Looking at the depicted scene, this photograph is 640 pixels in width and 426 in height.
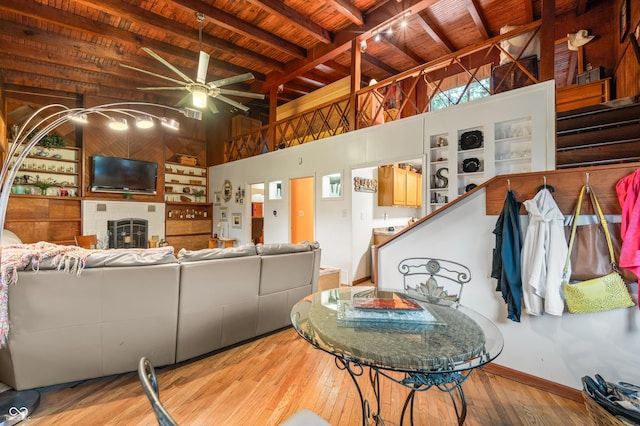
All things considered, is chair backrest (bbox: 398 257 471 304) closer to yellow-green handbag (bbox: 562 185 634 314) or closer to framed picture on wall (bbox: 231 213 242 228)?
yellow-green handbag (bbox: 562 185 634 314)

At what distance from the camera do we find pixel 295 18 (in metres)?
4.38

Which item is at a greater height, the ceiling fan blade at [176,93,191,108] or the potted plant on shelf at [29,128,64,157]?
the ceiling fan blade at [176,93,191,108]

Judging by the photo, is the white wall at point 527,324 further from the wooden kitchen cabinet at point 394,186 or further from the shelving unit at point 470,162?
the wooden kitchen cabinet at point 394,186

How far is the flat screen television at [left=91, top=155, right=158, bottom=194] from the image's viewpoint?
6.33 metres

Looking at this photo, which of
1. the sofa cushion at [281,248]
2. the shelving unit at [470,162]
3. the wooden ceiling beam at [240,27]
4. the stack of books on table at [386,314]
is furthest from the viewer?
the wooden ceiling beam at [240,27]

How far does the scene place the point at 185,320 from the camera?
87.4 inches

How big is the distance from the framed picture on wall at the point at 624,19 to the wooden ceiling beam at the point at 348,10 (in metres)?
3.42

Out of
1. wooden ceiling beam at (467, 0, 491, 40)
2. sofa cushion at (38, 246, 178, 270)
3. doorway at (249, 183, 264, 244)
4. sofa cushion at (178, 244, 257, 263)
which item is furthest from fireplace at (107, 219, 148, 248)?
wooden ceiling beam at (467, 0, 491, 40)

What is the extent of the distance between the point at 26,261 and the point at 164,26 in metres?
4.13

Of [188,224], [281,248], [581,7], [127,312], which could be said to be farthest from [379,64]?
[127,312]

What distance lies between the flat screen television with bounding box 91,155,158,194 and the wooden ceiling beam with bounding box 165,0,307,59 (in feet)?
13.8

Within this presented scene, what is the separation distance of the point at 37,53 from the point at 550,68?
7865 millimetres

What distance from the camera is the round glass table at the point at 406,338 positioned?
104 cm

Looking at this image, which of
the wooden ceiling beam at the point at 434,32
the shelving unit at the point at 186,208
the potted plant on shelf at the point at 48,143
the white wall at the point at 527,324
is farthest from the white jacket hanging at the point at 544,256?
the potted plant on shelf at the point at 48,143
